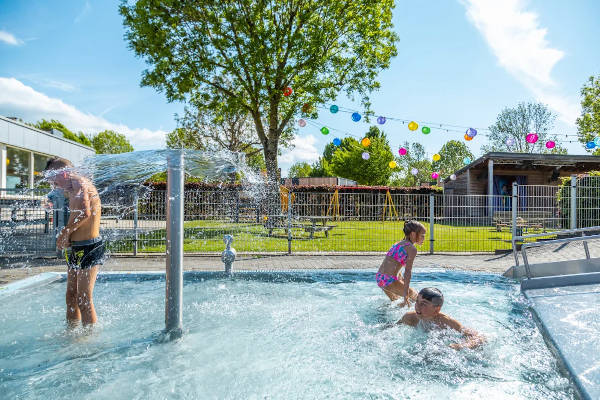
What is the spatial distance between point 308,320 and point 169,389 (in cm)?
229

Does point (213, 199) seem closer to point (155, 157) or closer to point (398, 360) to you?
point (155, 157)

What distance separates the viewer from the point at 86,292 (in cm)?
424

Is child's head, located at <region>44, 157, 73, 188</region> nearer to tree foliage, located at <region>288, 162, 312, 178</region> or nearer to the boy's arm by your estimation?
the boy's arm

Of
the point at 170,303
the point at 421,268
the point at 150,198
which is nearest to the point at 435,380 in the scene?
the point at 170,303

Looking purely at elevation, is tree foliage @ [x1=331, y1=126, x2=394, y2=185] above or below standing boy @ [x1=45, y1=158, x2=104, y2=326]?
above

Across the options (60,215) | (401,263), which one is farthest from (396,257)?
(60,215)

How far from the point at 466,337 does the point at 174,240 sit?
329cm

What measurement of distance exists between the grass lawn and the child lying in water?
6.88 meters

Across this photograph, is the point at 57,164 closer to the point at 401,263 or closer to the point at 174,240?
the point at 174,240

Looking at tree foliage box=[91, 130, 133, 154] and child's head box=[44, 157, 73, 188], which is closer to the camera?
child's head box=[44, 157, 73, 188]

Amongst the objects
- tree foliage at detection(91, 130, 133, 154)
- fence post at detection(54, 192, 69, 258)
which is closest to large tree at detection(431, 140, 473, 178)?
tree foliage at detection(91, 130, 133, 154)

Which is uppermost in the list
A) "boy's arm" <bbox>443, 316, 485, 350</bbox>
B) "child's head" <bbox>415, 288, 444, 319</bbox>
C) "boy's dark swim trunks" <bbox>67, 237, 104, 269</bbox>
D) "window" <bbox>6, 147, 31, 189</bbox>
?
"window" <bbox>6, 147, 31, 189</bbox>

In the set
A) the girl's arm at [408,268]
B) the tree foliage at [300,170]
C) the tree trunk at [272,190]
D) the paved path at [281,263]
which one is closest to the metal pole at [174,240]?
the girl's arm at [408,268]

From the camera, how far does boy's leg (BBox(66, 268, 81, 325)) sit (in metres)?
4.24
